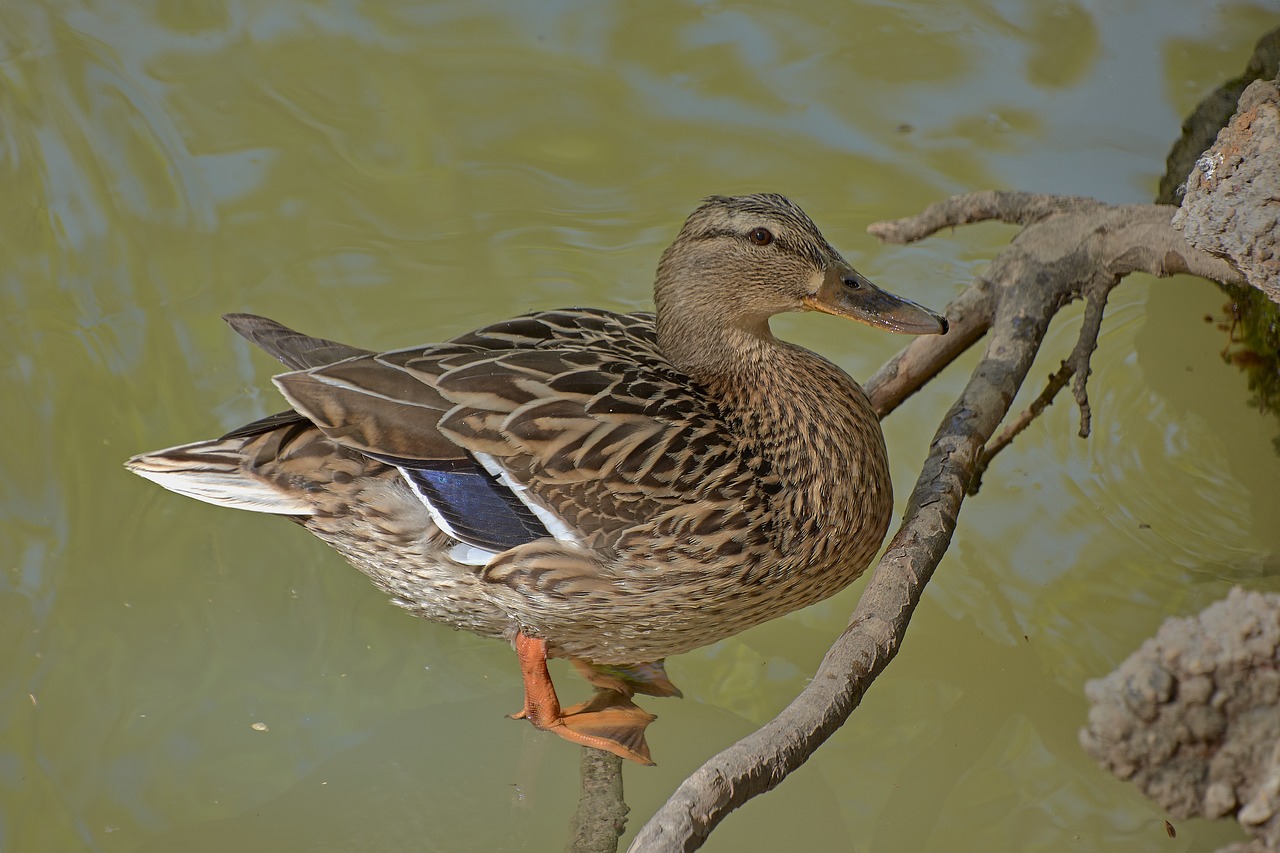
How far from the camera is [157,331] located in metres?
4.96

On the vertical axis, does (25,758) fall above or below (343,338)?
below

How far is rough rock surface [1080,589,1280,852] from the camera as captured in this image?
1928mm

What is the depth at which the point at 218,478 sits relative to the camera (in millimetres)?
A: 3449

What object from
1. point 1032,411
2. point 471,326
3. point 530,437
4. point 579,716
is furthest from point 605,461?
point 471,326

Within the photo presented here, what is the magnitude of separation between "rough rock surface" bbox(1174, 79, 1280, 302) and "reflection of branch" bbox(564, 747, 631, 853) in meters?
2.10

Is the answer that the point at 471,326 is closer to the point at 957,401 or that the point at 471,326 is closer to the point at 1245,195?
the point at 957,401

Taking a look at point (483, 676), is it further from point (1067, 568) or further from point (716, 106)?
point (716, 106)

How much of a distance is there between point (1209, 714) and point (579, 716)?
2.12 meters

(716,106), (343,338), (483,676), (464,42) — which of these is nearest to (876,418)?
(483,676)

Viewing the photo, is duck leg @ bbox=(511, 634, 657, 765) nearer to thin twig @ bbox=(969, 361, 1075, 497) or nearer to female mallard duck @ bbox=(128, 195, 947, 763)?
female mallard duck @ bbox=(128, 195, 947, 763)

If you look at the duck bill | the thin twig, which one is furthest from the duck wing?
the thin twig

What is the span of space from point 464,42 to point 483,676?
3.51 meters

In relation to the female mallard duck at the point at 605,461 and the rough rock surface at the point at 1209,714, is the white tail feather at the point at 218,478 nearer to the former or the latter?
the female mallard duck at the point at 605,461

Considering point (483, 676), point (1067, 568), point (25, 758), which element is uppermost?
point (1067, 568)
